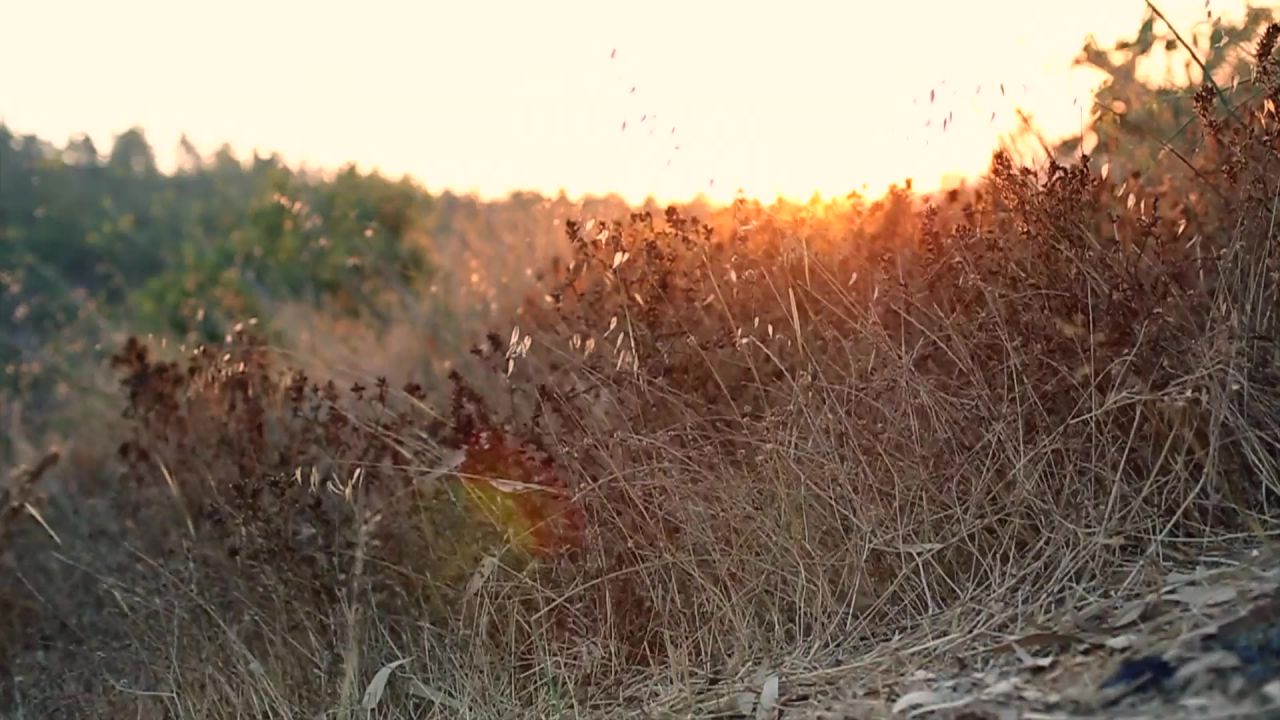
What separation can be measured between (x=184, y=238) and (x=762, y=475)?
39.0 ft

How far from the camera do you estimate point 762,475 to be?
314 cm

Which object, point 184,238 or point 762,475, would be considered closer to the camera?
point 762,475

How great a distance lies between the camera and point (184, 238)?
13688 mm

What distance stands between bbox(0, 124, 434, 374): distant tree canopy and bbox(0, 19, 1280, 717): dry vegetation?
2690mm

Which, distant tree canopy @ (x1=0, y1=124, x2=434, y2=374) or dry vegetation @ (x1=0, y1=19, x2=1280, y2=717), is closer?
dry vegetation @ (x1=0, y1=19, x2=1280, y2=717)

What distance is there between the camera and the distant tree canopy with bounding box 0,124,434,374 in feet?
28.8

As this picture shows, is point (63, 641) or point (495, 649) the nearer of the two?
point (495, 649)

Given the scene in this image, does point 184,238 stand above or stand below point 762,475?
above

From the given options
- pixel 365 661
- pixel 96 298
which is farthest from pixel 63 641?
pixel 96 298

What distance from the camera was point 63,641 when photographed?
406 cm

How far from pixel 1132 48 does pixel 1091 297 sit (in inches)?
33.4

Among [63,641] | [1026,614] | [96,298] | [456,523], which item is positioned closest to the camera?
[1026,614]

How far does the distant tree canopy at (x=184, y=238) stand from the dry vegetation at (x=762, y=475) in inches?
106

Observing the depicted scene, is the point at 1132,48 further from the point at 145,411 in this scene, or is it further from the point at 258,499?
the point at 145,411
